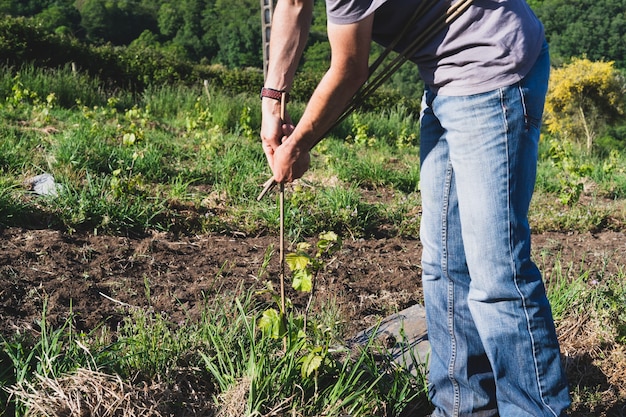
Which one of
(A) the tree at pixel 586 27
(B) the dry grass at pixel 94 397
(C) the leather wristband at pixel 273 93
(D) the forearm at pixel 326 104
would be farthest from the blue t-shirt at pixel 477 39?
(A) the tree at pixel 586 27

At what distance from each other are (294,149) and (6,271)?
1.67m

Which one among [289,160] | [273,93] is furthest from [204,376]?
[273,93]

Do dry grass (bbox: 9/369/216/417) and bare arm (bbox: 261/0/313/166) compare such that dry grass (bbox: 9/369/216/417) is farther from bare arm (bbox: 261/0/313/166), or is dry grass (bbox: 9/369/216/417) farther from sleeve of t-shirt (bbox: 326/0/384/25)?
sleeve of t-shirt (bbox: 326/0/384/25)

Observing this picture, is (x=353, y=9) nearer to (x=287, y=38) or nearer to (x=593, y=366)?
(x=287, y=38)

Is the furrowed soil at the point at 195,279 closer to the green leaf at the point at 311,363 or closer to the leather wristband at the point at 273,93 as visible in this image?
the green leaf at the point at 311,363

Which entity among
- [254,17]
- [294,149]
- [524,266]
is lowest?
[254,17]

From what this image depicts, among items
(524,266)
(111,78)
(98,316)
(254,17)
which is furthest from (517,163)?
(254,17)

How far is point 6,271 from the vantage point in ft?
9.02

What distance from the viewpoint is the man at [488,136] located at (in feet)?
5.06

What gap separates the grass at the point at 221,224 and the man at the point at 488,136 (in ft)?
1.63

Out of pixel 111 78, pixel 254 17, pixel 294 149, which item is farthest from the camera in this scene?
pixel 254 17

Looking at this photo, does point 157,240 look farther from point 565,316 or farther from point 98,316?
point 565,316

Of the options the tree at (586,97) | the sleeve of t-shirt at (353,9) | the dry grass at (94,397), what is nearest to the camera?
the sleeve of t-shirt at (353,9)

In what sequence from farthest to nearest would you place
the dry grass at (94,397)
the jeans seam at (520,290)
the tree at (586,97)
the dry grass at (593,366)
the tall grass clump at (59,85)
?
the tree at (586,97)
the tall grass clump at (59,85)
the dry grass at (593,366)
the dry grass at (94,397)
the jeans seam at (520,290)
